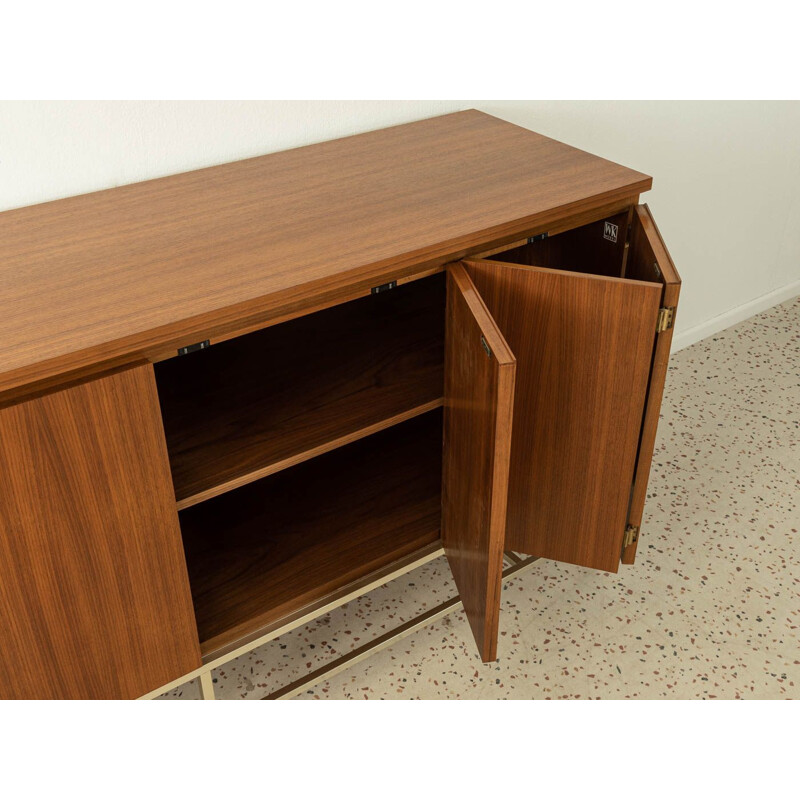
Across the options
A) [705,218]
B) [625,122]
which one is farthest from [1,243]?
[705,218]

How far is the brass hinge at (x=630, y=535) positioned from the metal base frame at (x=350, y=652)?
0.30m

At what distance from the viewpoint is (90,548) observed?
1.35 metres

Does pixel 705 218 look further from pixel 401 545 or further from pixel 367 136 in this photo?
pixel 401 545

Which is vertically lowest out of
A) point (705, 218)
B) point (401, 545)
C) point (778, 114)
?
point (401, 545)

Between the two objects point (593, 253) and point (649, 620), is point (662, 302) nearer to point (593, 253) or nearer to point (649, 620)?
point (593, 253)

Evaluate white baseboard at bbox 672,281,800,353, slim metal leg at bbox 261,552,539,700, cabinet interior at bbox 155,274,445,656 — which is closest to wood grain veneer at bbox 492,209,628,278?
cabinet interior at bbox 155,274,445,656

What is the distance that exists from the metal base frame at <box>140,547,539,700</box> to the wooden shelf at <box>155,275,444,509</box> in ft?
1.16

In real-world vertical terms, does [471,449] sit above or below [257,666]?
above

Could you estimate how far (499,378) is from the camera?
4.32 feet

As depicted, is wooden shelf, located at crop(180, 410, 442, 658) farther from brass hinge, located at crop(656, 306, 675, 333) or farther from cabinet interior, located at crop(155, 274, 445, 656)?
brass hinge, located at crop(656, 306, 675, 333)

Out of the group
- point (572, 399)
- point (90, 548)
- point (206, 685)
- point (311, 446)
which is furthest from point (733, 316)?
point (90, 548)

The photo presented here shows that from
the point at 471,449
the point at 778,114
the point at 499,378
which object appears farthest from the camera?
the point at 778,114

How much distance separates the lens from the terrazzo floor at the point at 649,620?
1931mm

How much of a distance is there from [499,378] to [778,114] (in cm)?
205
